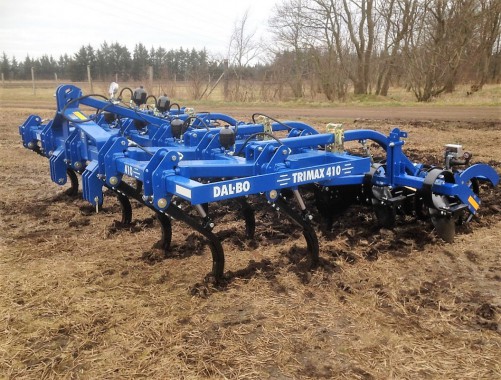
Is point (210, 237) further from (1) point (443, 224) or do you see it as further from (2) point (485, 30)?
(2) point (485, 30)

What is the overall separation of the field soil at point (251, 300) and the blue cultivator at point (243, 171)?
26 cm

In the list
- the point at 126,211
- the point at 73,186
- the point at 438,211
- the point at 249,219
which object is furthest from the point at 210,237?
the point at 73,186

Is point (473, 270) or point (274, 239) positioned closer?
point (473, 270)

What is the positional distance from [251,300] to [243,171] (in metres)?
0.98

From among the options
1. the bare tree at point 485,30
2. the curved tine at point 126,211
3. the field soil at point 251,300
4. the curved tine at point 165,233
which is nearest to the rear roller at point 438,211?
the field soil at point 251,300

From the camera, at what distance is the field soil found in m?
2.69

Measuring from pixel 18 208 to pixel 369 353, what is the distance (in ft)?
15.9

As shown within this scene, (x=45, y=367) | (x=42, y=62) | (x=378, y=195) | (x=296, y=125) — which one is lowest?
(x=45, y=367)

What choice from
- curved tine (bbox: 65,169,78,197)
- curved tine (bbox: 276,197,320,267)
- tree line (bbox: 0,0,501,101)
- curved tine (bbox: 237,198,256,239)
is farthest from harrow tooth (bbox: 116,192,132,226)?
tree line (bbox: 0,0,501,101)

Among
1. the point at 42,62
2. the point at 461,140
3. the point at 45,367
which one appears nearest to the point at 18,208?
the point at 45,367

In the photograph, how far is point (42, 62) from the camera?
73.8 meters

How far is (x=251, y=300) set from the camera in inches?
135

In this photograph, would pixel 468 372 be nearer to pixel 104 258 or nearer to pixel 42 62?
pixel 104 258

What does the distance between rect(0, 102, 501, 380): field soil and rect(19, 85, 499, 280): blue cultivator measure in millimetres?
264
